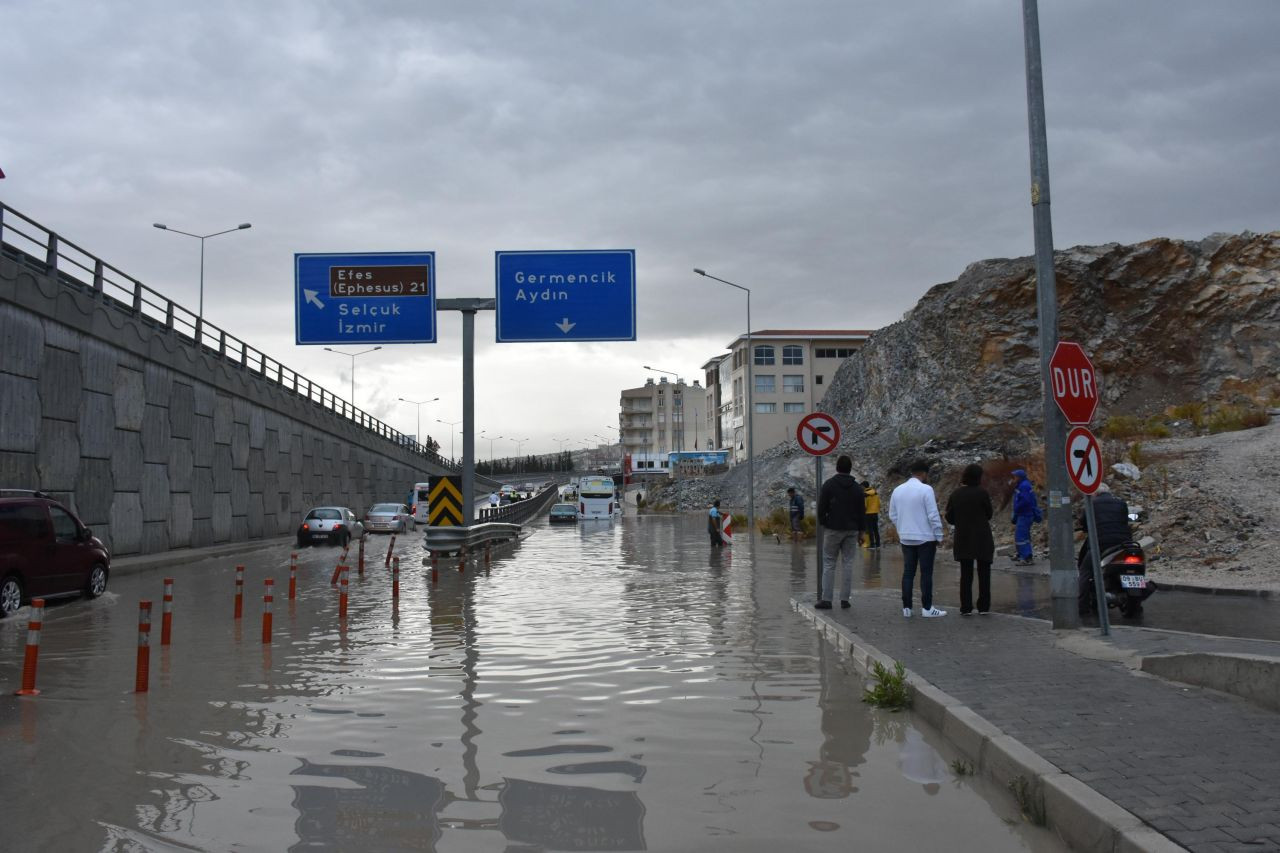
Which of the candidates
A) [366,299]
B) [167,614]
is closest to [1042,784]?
[167,614]

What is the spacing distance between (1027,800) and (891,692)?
2.60 metres

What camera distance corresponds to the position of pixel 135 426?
1103 inches

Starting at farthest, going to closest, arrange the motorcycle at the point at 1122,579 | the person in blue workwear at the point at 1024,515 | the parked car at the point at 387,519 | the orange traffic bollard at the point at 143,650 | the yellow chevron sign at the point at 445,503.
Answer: the parked car at the point at 387,519, the yellow chevron sign at the point at 445,503, the person in blue workwear at the point at 1024,515, the motorcycle at the point at 1122,579, the orange traffic bollard at the point at 143,650

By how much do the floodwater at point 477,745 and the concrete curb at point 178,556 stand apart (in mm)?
11202

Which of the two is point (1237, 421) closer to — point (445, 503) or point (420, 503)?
point (445, 503)

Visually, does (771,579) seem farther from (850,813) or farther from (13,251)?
(13,251)

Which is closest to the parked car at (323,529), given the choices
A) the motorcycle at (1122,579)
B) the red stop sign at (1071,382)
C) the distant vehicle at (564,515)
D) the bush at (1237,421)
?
the distant vehicle at (564,515)

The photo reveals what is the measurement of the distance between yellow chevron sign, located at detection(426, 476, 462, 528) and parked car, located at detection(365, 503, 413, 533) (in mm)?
16770

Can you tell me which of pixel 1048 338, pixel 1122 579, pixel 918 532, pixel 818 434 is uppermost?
pixel 1048 338

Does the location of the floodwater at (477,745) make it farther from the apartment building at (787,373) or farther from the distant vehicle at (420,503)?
the apartment building at (787,373)

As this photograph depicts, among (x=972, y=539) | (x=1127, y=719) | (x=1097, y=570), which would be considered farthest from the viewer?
(x=972, y=539)

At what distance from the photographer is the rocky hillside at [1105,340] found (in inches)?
1610

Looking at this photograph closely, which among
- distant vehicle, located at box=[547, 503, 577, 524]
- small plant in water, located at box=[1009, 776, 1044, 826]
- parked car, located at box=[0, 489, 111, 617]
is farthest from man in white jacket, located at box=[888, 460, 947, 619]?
distant vehicle, located at box=[547, 503, 577, 524]

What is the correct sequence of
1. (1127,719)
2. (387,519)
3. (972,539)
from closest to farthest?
1. (1127,719)
2. (972,539)
3. (387,519)
